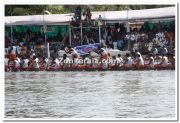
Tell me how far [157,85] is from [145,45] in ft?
11.3

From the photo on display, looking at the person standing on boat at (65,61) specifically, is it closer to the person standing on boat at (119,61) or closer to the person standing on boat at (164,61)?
the person standing on boat at (119,61)

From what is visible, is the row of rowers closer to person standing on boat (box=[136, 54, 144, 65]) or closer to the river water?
person standing on boat (box=[136, 54, 144, 65])

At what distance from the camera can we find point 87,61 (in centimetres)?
1695

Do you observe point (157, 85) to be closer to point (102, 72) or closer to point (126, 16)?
point (102, 72)

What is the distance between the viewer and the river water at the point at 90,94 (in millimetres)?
10297

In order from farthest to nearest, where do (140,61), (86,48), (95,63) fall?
(86,48) < (95,63) < (140,61)

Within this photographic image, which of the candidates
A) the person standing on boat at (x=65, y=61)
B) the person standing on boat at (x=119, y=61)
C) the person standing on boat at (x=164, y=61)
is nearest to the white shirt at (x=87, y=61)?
the person standing on boat at (x=65, y=61)

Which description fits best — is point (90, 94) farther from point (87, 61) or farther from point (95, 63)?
point (87, 61)

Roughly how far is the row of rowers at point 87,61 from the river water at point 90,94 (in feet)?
1.14

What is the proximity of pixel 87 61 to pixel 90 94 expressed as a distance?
465 centimetres

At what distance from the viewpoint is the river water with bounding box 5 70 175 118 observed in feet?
33.8

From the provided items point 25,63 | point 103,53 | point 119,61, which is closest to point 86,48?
point 103,53

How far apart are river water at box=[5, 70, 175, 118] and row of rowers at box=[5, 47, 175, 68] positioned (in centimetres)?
35

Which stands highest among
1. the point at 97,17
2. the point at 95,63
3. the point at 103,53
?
the point at 97,17
